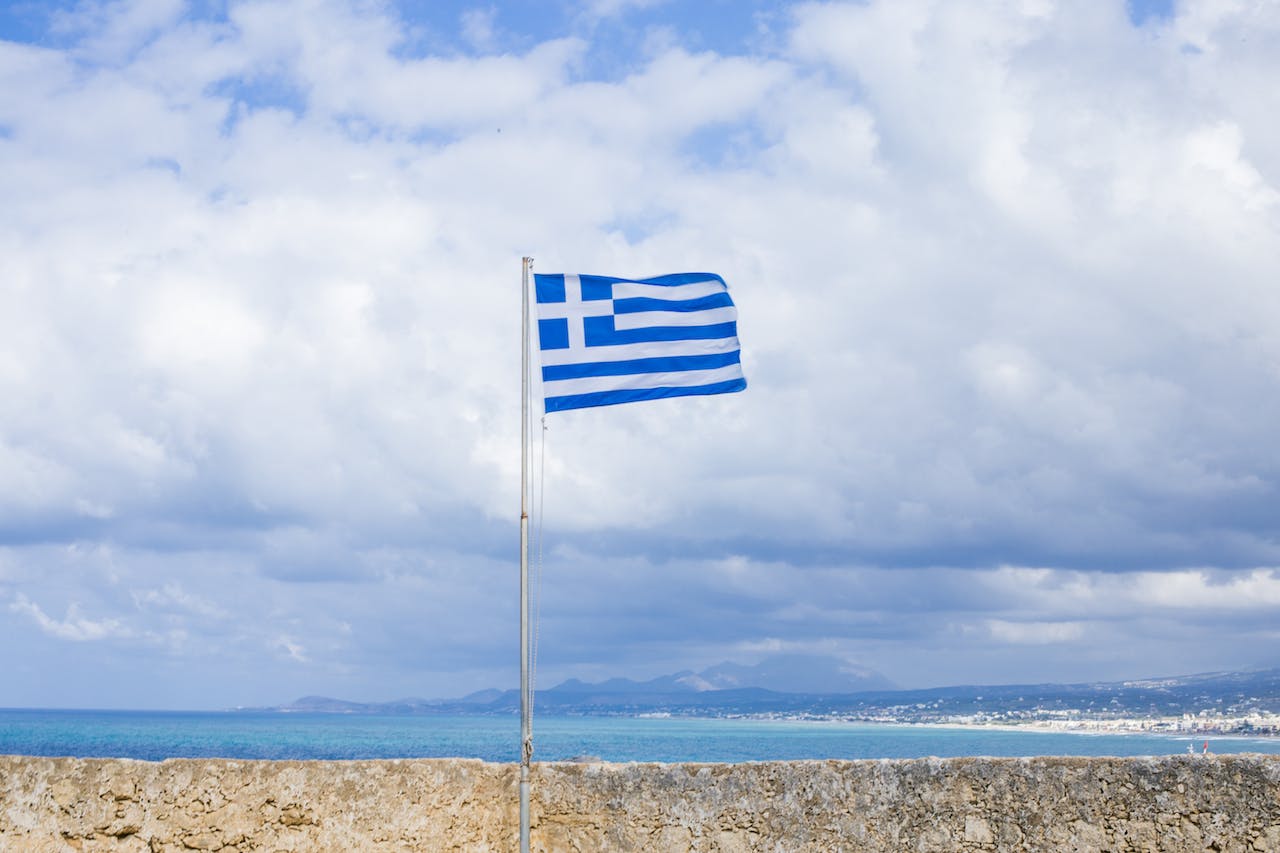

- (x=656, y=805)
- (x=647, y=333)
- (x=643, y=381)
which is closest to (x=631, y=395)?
(x=643, y=381)

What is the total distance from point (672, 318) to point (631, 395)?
2.04ft

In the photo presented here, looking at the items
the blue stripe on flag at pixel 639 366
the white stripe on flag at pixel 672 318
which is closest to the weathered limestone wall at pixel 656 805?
the blue stripe on flag at pixel 639 366

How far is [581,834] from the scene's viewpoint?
6695mm

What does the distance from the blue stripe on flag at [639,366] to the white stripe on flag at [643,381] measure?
0.09 feet

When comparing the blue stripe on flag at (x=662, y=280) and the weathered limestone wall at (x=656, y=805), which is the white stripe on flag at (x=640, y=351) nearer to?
the blue stripe on flag at (x=662, y=280)

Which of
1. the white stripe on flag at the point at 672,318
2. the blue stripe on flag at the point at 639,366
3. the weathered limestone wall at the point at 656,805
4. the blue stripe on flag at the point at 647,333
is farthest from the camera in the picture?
the white stripe on flag at the point at 672,318

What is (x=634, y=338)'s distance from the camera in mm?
7867

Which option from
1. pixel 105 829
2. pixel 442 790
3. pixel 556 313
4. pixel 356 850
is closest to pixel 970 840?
pixel 442 790

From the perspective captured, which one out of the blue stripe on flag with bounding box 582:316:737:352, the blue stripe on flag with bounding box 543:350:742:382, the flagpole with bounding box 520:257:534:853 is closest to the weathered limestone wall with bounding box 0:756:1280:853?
the flagpole with bounding box 520:257:534:853

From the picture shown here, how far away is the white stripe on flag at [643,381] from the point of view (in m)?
7.62

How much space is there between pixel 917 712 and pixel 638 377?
202824 mm

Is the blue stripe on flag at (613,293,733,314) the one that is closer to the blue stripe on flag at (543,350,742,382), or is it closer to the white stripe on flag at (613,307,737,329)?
the white stripe on flag at (613,307,737,329)

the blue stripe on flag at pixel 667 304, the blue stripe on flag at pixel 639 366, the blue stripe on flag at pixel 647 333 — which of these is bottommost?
the blue stripe on flag at pixel 639 366

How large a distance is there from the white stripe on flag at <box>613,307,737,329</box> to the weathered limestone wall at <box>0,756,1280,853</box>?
288 centimetres
